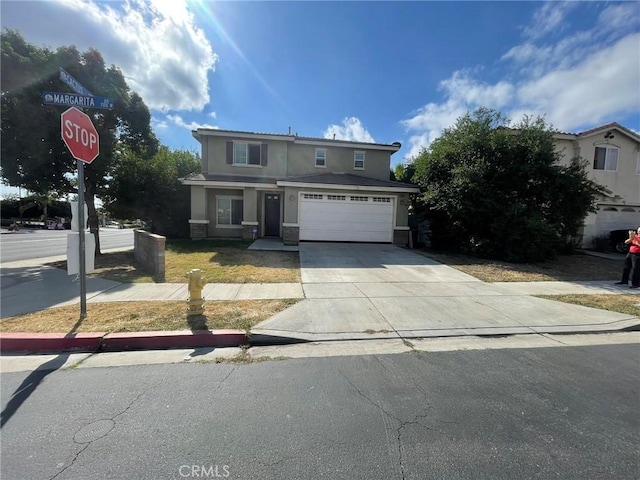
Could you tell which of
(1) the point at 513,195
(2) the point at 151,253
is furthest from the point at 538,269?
(2) the point at 151,253

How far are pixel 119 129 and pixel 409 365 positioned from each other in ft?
45.9

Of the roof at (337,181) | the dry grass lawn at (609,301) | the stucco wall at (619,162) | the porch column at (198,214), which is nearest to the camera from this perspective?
the dry grass lawn at (609,301)

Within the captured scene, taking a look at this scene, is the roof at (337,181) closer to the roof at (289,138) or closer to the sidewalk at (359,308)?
the roof at (289,138)

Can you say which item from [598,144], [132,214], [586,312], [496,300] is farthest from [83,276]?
[598,144]

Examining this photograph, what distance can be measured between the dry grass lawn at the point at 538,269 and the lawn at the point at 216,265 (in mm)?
5993

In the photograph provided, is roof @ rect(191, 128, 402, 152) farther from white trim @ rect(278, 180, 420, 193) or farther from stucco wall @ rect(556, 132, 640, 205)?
stucco wall @ rect(556, 132, 640, 205)

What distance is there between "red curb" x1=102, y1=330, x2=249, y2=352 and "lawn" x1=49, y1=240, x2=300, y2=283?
11.1 feet

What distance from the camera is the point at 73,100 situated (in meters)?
4.73

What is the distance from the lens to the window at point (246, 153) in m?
16.5

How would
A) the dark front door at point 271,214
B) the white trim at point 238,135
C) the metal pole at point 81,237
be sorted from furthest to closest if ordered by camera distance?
the dark front door at point 271,214
the white trim at point 238,135
the metal pole at point 81,237

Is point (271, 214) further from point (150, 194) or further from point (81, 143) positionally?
point (81, 143)

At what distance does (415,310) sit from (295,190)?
975cm

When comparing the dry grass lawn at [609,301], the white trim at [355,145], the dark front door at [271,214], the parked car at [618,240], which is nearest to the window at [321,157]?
the white trim at [355,145]

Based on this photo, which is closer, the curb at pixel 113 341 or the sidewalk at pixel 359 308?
the curb at pixel 113 341
